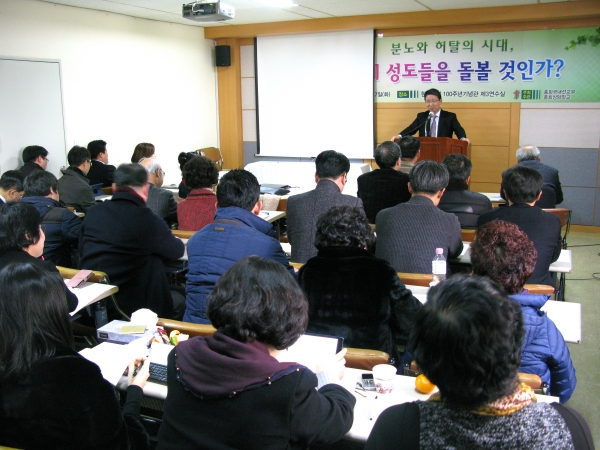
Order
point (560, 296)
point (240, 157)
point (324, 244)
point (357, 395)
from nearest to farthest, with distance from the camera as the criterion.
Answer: point (357, 395) < point (324, 244) < point (560, 296) < point (240, 157)

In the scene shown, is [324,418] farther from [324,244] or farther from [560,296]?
[560,296]

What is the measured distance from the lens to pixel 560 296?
4484 mm

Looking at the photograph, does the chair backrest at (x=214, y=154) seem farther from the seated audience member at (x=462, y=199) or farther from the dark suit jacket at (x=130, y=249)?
the dark suit jacket at (x=130, y=249)

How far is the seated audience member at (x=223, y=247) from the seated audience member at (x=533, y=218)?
152cm

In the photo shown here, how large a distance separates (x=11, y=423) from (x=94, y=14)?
6.74m

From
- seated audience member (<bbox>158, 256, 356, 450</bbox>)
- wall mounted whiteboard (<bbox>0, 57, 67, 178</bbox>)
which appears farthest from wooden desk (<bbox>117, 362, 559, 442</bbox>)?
wall mounted whiteboard (<bbox>0, 57, 67, 178</bbox>)

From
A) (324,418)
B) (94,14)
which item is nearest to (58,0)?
(94,14)

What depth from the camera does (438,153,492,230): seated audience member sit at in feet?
14.4

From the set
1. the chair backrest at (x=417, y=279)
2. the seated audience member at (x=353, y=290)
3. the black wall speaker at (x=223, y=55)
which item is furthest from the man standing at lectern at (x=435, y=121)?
the seated audience member at (x=353, y=290)

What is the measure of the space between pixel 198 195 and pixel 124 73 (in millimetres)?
4082

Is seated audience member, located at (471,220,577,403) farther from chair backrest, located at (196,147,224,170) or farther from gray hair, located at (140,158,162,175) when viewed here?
chair backrest, located at (196,147,224,170)

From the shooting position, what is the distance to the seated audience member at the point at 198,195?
446cm

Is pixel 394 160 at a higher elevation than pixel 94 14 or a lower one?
lower

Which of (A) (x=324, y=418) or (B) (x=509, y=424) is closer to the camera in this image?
(B) (x=509, y=424)
